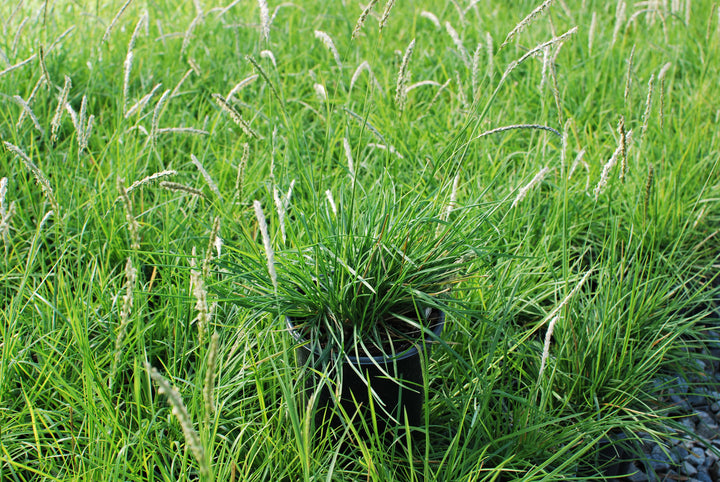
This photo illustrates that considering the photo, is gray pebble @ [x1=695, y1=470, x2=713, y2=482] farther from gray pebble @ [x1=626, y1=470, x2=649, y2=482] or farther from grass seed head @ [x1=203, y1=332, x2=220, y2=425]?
grass seed head @ [x1=203, y1=332, x2=220, y2=425]

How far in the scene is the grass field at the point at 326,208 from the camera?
1.54 metres

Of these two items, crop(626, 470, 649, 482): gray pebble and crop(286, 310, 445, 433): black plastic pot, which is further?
crop(626, 470, 649, 482): gray pebble

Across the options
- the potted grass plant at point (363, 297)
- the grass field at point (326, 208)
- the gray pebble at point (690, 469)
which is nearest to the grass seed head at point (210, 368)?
the grass field at point (326, 208)

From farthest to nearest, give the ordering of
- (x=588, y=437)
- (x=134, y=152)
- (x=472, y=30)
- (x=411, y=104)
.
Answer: (x=472, y=30)
(x=411, y=104)
(x=134, y=152)
(x=588, y=437)

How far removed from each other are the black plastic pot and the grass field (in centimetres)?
8

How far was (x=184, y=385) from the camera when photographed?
5.73ft

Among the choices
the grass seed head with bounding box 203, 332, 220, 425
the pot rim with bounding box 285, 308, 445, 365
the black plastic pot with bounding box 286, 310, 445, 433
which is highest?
the grass seed head with bounding box 203, 332, 220, 425

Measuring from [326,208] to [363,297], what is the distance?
10.4 inches

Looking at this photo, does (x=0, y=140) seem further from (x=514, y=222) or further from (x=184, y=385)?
(x=514, y=222)

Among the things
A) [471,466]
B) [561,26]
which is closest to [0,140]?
[471,466]

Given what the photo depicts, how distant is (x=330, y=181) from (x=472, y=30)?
183 centimetres

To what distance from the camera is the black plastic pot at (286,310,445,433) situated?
1.52m

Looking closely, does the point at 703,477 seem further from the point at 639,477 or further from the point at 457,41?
the point at 457,41

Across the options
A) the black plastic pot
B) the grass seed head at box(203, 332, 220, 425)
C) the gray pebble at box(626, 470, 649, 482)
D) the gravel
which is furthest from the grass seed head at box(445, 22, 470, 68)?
the grass seed head at box(203, 332, 220, 425)
